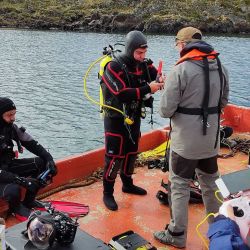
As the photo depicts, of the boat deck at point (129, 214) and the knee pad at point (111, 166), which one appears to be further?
the knee pad at point (111, 166)

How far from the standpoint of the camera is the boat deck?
3.94 metres

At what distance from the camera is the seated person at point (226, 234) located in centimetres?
206

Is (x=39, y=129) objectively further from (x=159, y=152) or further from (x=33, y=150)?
(x=33, y=150)

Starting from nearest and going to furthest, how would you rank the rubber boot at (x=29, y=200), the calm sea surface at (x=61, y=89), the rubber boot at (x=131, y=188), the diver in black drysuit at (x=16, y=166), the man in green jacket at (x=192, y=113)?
the man in green jacket at (x=192, y=113) < the diver in black drysuit at (x=16, y=166) < the rubber boot at (x=29, y=200) < the rubber boot at (x=131, y=188) < the calm sea surface at (x=61, y=89)

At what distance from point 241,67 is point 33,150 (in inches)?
996

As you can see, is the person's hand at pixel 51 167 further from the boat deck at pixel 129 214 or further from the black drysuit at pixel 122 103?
the black drysuit at pixel 122 103

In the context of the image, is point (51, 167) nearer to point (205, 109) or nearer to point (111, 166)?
point (111, 166)

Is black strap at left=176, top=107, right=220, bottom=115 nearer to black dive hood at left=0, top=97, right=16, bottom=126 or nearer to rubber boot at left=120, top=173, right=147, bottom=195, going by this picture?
rubber boot at left=120, top=173, right=147, bottom=195

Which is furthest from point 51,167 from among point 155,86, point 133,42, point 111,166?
point 133,42

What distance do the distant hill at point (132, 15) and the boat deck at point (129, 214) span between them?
186ft

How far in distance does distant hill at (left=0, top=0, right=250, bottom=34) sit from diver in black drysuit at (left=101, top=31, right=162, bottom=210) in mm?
56912

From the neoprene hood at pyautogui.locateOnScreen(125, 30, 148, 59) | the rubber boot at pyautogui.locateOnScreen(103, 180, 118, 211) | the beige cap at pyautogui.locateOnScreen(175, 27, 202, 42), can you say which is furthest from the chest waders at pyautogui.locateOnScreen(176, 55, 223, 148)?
the rubber boot at pyautogui.locateOnScreen(103, 180, 118, 211)

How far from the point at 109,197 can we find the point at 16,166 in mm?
1006

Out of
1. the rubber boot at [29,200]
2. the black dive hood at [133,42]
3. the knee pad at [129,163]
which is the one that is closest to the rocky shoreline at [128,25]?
the knee pad at [129,163]
